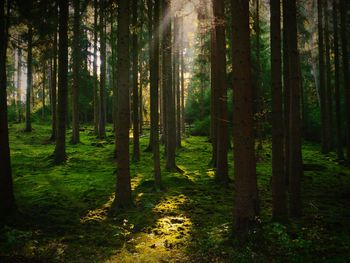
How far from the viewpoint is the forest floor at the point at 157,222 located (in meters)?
6.61

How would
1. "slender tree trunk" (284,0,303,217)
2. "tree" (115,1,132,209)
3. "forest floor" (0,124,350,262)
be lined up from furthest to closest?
"tree" (115,1,132,209)
"slender tree trunk" (284,0,303,217)
"forest floor" (0,124,350,262)

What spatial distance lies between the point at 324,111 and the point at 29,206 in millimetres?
19262

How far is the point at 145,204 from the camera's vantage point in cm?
1018

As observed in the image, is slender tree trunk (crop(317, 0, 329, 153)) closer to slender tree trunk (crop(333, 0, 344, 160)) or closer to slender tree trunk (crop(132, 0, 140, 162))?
slender tree trunk (crop(333, 0, 344, 160))

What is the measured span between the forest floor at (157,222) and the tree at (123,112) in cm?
70

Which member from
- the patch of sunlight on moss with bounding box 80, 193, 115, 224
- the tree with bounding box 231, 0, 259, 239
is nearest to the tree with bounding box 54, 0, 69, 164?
the patch of sunlight on moss with bounding box 80, 193, 115, 224

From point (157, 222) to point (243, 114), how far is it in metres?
3.79

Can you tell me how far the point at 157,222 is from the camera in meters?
8.80

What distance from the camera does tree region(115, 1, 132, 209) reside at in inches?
379

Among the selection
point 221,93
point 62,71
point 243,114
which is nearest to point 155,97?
point 221,93

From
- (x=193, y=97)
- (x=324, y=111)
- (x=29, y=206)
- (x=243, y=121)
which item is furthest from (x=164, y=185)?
(x=193, y=97)

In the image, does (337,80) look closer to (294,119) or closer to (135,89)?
(135,89)

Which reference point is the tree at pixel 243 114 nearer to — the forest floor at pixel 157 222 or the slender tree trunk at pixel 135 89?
the forest floor at pixel 157 222

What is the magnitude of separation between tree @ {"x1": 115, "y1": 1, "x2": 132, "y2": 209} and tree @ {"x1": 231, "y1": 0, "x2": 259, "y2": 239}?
3748 millimetres
